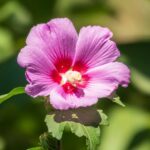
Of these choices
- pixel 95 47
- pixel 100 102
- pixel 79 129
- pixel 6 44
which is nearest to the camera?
pixel 79 129

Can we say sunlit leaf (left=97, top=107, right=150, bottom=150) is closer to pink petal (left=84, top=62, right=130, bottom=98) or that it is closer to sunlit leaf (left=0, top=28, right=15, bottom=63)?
sunlit leaf (left=0, top=28, right=15, bottom=63)

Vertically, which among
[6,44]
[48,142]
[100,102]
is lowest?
[100,102]

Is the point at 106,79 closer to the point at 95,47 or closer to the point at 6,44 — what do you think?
the point at 95,47

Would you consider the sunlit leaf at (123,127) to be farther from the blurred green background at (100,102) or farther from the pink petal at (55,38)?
the pink petal at (55,38)

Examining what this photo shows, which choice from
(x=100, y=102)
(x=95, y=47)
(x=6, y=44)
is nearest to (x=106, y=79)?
(x=95, y=47)

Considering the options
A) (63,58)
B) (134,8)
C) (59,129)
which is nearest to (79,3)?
(134,8)

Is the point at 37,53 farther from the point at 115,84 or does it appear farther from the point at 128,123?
the point at 128,123

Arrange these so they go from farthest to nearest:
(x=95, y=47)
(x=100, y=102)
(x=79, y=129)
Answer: (x=100, y=102) → (x=95, y=47) → (x=79, y=129)

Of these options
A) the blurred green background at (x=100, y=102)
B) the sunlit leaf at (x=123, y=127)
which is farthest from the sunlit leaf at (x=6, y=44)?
the sunlit leaf at (x=123, y=127)
